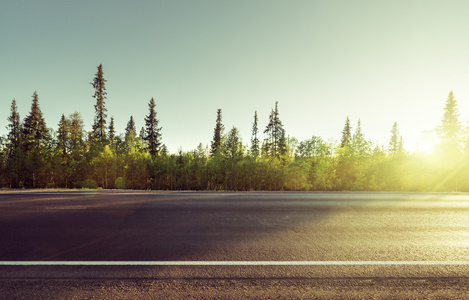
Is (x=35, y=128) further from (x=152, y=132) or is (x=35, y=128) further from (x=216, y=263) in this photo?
(x=216, y=263)

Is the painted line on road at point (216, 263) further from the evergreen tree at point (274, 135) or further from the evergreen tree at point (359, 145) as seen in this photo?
the evergreen tree at point (274, 135)

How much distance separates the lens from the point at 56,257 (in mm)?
3432

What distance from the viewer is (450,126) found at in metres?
30.3

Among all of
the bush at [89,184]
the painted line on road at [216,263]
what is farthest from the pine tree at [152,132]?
the painted line on road at [216,263]

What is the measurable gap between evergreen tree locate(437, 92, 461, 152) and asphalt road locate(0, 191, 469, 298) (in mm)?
32659

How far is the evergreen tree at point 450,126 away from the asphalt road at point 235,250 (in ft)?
107

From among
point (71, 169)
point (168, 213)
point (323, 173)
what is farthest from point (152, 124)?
point (168, 213)

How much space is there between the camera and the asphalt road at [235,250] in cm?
265

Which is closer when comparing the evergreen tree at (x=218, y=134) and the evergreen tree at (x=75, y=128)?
the evergreen tree at (x=75, y=128)

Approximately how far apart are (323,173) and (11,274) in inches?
644

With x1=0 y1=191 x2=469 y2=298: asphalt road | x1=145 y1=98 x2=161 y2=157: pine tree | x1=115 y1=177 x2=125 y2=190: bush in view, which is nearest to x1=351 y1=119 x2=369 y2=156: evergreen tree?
x1=0 y1=191 x2=469 y2=298: asphalt road

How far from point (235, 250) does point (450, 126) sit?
41.7 metres

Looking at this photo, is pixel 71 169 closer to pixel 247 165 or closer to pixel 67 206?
pixel 67 206

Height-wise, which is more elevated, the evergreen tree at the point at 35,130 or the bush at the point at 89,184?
the evergreen tree at the point at 35,130
